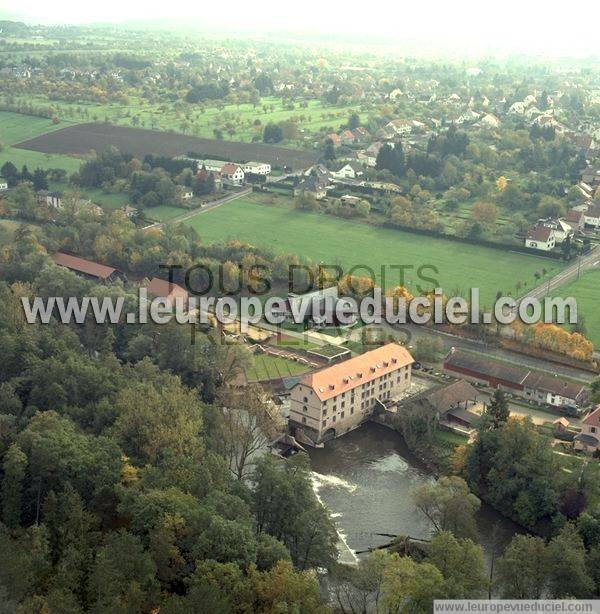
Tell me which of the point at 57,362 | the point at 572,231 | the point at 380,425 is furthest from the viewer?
the point at 572,231

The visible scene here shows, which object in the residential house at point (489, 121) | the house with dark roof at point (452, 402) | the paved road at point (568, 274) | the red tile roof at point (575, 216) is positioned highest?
the residential house at point (489, 121)

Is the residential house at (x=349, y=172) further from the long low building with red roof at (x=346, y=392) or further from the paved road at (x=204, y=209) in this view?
the long low building with red roof at (x=346, y=392)

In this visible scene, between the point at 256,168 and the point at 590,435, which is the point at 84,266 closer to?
the point at 256,168

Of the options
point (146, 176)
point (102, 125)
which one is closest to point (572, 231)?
point (146, 176)

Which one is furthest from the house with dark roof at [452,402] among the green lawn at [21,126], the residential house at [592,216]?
the green lawn at [21,126]

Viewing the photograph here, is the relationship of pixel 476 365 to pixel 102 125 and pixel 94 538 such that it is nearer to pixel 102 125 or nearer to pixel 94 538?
pixel 94 538

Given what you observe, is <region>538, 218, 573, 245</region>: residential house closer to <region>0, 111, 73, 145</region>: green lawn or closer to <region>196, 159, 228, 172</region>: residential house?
<region>196, 159, 228, 172</region>: residential house
